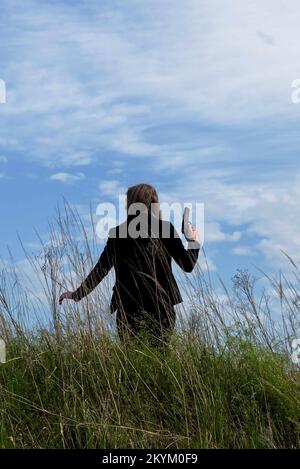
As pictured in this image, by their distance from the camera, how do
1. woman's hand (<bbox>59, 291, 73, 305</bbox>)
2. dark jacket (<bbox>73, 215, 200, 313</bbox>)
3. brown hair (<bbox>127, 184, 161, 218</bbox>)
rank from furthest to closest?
1. brown hair (<bbox>127, 184, 161, 218</bbox>)
2. dark jacket (<bbox>73, 215, 200, 313</bbox>)
3. woman's hand (<bbox>59, 291, 73, 305</bbox>)

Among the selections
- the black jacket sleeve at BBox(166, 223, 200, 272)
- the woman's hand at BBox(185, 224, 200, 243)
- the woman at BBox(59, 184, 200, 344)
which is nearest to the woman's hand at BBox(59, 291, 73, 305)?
the woman at BBox(59, 184, 200, 344)

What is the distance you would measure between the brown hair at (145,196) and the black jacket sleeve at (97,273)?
403 mm

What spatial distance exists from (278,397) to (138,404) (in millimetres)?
926

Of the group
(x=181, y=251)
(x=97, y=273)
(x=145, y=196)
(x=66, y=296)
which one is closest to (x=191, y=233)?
(x=181, y=251)

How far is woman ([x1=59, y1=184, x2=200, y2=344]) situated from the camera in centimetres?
616

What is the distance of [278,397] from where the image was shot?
5023 mm

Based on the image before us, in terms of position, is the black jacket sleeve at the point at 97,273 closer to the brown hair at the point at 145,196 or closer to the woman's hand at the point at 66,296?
the woman's hand at the point at 66,296

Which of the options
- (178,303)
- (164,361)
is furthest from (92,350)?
(178,303)

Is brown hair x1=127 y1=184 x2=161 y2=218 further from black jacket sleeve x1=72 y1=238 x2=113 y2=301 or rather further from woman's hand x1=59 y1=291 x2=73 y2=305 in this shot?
woman's hand x1=59 y1=291 x2=73 y2=305

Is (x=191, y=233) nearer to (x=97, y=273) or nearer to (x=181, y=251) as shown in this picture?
(x=181, y=251)

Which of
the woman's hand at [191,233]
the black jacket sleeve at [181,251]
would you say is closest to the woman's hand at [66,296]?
the black jacket sleeve at [181,251]

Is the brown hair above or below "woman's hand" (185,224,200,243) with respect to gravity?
above

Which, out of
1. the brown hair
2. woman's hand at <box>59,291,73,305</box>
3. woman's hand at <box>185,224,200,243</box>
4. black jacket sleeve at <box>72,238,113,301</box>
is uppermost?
the brown hair
